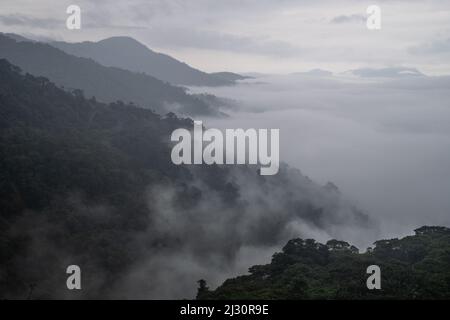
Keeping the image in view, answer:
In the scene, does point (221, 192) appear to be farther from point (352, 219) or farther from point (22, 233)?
point (352, 219)

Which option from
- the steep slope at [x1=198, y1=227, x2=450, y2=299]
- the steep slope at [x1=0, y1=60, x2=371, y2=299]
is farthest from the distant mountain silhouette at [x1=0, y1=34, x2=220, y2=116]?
the steep slope at [x1=198, y1=227, x2=450, y2=299]

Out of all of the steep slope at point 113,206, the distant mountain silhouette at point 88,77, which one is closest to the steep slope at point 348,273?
the steep slope at point 113,206

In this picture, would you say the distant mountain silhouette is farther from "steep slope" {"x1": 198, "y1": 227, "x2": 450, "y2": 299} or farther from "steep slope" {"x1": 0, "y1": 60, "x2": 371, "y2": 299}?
"steep slope" {"x1": 198, "y1": 227, "x2": 450, "y2": 299}

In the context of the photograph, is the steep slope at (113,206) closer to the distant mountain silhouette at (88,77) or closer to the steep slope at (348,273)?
the steep slope at (348,273)

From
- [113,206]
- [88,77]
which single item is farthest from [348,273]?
[88,77]

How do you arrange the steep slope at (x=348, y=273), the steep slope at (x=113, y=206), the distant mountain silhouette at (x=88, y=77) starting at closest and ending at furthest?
the steep slope at (x=348, y=273)
the steep slope at (x=113, y=206)
the distant mountain silhouette at (x=88, y=77)
